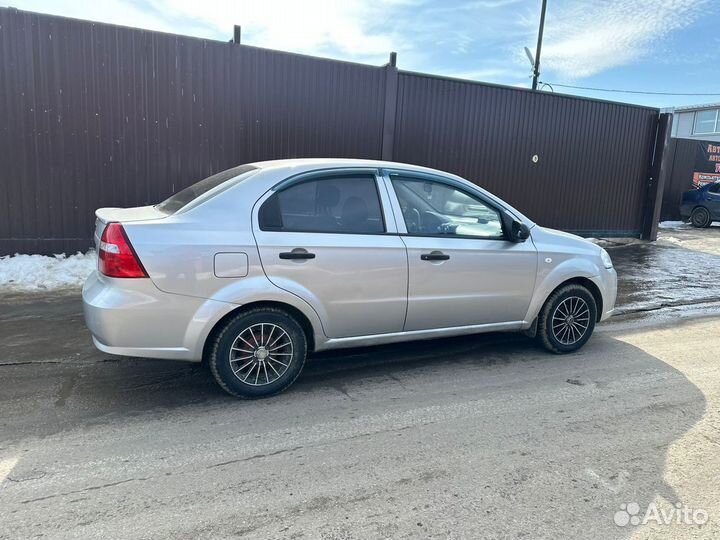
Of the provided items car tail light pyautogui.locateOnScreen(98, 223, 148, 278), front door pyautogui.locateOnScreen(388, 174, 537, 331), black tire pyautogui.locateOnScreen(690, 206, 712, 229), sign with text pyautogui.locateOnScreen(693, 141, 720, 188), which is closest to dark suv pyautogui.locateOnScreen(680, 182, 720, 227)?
black tire pyautogui.locateOnScreen(690, 206, 712, 229)

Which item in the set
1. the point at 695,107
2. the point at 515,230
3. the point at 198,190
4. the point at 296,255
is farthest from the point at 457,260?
the point at 695,107

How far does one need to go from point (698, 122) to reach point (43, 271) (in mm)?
40013

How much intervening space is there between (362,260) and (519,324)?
1.75m

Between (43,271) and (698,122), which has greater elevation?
(698,122)

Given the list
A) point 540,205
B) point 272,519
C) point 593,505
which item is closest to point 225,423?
point 272,519

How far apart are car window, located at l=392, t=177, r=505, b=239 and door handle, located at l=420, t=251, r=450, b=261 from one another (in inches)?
7.3

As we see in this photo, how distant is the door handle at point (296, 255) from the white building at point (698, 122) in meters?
37.5

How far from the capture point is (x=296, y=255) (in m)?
3.76

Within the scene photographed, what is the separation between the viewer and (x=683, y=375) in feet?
14.8

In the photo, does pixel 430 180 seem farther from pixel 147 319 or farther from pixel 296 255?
pixel 147 319

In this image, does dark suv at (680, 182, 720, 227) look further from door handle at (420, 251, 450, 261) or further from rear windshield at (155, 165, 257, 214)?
rear windshield at (155, 165, 257, 214)

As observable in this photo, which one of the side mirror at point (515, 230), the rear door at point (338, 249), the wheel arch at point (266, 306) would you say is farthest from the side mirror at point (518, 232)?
the wheel arch at point (266, 306)

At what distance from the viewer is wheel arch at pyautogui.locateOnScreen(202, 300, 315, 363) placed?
368 centimetres

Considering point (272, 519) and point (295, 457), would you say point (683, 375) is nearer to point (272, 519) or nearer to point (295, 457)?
point (295, 457)
